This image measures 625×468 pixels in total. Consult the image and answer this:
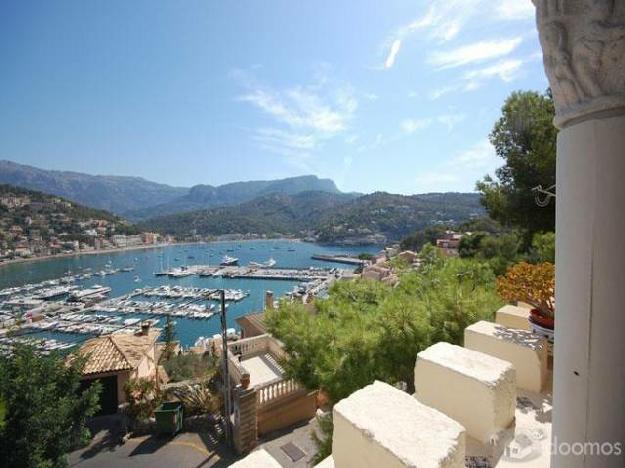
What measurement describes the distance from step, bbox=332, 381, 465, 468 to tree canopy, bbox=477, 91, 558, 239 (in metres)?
7.79

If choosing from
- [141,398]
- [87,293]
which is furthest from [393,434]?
[87,293]

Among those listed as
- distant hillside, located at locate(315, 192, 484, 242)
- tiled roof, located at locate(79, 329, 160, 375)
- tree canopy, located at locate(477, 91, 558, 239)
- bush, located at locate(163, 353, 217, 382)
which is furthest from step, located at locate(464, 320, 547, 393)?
distant hillside, located at locate(315, 192, 484, 242)

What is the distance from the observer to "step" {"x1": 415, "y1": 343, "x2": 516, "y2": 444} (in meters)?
2.30

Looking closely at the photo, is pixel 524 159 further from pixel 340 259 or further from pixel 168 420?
pixel 340 259

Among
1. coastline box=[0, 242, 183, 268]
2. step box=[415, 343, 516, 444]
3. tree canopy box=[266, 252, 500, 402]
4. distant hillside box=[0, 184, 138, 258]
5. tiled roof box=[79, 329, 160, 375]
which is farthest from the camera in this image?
distant hillside box=[0, 184, 138, 258]

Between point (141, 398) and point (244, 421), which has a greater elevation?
point (244, 421)

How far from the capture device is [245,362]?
10961 mm

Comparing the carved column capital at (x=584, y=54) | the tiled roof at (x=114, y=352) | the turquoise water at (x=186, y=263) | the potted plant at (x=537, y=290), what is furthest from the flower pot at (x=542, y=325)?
the turquoise water at (x=186, y=263)

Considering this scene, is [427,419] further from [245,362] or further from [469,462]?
[245,362]

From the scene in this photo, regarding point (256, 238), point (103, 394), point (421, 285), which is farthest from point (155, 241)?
point (421, 285)

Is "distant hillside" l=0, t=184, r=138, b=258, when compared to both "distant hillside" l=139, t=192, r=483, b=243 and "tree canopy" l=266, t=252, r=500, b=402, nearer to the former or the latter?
"distant hillside" l=139, t=192, r=483, b=243

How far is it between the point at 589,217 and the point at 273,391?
903cm

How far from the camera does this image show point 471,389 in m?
2.37

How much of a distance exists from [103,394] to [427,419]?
11778mm
